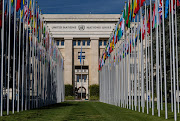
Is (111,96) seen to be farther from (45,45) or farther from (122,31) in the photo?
(122,31)

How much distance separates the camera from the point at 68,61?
309 ft

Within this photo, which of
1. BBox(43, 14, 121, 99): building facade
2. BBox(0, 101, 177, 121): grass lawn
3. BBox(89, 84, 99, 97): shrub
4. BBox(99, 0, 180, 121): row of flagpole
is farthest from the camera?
BBox(43, 14, 121, 99): building facade

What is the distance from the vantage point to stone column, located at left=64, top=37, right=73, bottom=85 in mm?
93188

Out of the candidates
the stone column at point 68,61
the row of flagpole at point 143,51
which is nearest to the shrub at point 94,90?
the stone column at point 68,61

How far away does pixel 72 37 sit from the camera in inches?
3733

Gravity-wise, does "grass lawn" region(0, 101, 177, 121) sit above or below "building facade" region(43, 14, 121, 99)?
below

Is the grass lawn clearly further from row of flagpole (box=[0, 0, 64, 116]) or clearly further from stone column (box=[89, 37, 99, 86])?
stone column (box=[89, 37, 99, 86])

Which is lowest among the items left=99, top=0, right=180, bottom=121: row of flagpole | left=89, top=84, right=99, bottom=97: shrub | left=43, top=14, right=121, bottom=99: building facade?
left=89, top=84, right=99, bottom=97: shrub

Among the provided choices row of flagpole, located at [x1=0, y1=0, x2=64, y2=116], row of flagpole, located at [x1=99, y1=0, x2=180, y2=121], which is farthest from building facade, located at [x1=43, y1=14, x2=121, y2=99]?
row of flagpole, located at [x1=0, y1=0, x2=64, y2=116]

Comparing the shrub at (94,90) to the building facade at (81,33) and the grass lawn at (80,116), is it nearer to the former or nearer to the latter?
the building facade at (81,33)

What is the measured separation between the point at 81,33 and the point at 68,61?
8.27 metres

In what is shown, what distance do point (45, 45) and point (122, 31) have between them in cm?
1116

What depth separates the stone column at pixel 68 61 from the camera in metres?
93.2

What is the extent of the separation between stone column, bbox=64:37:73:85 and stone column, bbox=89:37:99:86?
537cm
